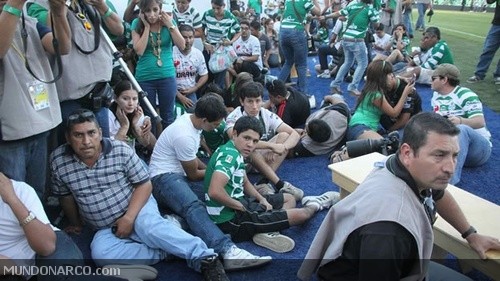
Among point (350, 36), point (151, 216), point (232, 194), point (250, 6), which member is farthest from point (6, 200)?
point (250, 6)

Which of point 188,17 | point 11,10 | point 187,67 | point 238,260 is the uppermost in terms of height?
point 11,10

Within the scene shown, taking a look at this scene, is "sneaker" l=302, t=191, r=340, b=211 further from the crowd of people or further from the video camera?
the video camera

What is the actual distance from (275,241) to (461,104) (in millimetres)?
2307

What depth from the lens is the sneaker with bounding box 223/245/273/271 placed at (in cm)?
246

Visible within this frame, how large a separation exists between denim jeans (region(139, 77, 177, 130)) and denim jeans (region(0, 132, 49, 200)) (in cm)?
162

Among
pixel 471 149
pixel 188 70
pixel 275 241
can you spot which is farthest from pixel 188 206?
pixel 471 149

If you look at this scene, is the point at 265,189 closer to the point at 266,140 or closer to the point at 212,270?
the point at 266,140

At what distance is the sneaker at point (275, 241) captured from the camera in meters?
2.71

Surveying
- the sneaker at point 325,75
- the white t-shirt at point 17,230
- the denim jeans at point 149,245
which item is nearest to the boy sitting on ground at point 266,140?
the denim jeans at point 149,245

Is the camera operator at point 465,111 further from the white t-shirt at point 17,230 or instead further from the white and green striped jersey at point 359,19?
the white t-shirt at point 17,230

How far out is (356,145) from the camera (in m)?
3.44

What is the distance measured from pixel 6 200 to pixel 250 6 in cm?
914

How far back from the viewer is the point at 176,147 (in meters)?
3.04

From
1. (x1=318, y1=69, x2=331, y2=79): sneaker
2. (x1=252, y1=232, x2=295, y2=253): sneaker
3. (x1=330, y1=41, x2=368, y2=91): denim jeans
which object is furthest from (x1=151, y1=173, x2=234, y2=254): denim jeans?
(x1=318, y1=69, x2=331, y2=79): sneaker
